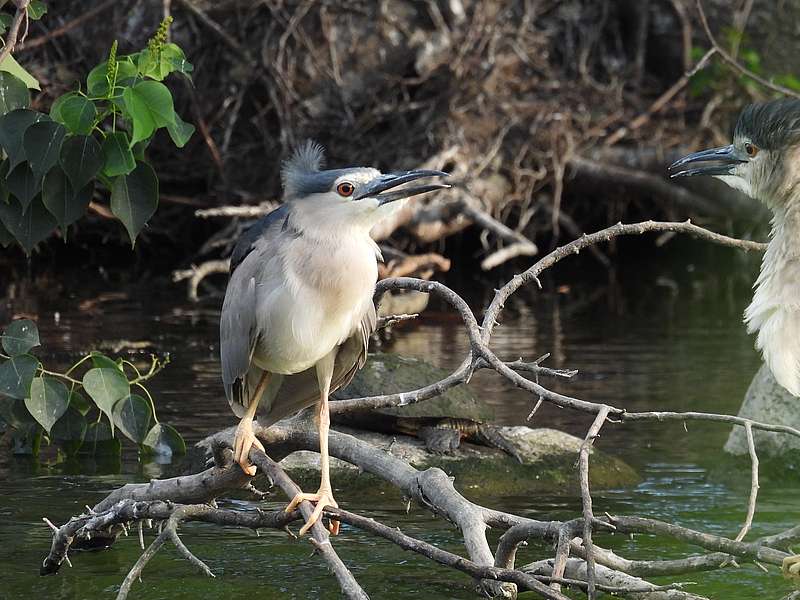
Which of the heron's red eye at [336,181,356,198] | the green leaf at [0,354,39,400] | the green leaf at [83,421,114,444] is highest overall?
the heron's red eye at [336,181,356,198]

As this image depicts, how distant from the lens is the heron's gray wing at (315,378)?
5.35 metres

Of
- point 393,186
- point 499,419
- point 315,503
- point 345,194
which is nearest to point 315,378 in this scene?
point 315,503

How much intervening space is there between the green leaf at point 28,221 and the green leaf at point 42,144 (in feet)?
1.31

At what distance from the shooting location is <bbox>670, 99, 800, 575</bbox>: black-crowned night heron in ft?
18.6

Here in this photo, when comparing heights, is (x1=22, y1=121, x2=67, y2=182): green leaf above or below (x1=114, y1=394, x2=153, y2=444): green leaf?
above

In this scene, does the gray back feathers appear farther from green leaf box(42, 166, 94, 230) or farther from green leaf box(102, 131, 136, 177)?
green leaf box(42, 166, 94, 230)

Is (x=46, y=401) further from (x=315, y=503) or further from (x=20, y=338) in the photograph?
(x=315, y=503)

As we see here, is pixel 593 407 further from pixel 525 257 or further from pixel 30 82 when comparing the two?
pixel 525 257

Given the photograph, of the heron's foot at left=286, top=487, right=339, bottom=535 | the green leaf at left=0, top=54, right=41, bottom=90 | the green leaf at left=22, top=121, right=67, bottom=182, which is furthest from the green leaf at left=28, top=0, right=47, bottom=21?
the heron's foot at left=286, top=487, right=339, bottom=535

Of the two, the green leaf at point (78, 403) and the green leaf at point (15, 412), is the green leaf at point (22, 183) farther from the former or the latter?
the green leaf at point (78, 403)

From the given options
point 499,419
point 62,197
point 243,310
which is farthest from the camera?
point 499,419

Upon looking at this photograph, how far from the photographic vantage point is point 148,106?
17.9ft

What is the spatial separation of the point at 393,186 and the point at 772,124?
7.25ft

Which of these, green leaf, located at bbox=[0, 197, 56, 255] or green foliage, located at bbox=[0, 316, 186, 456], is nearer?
green leaf, located at bbox=[0, 197, 56, 255]
